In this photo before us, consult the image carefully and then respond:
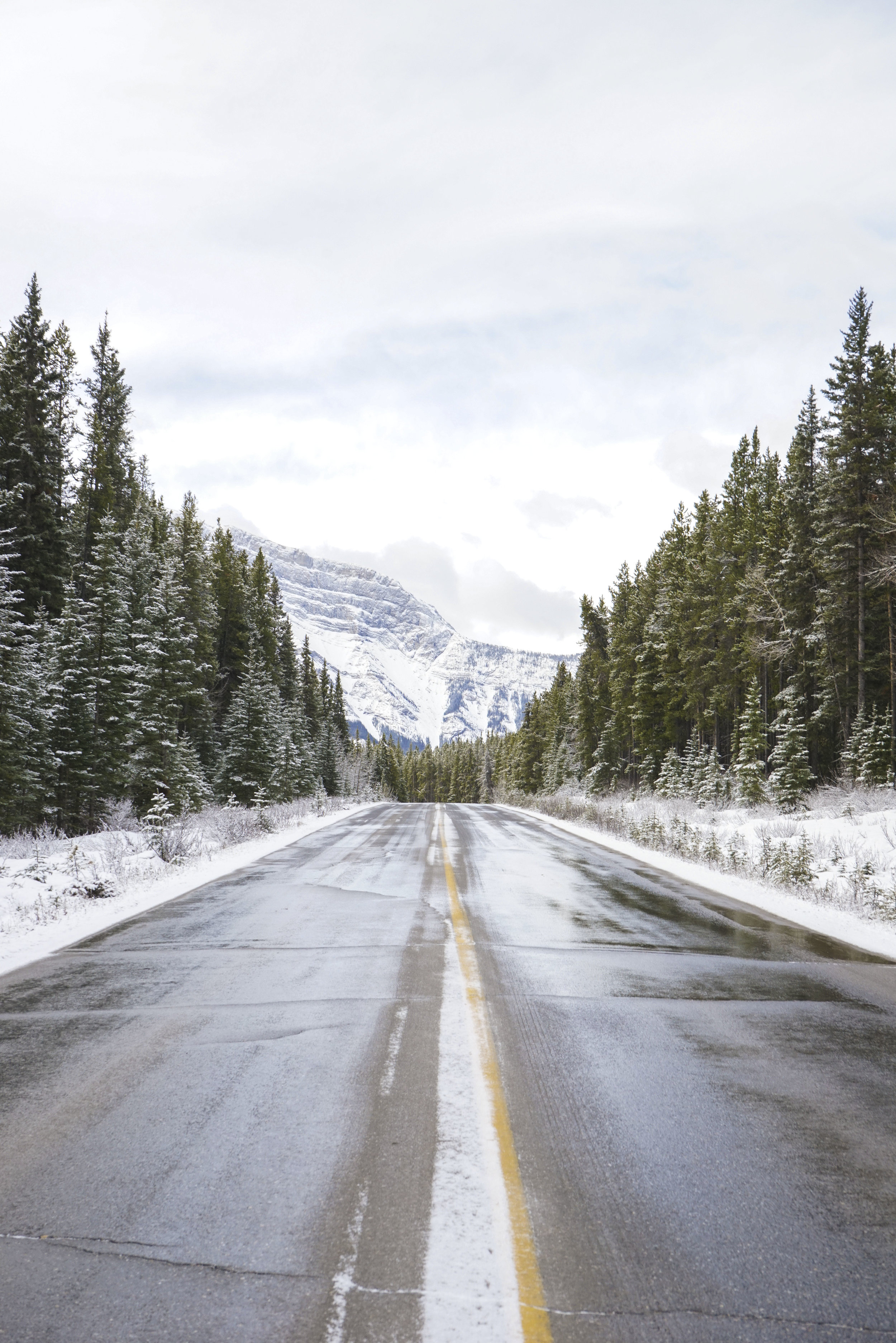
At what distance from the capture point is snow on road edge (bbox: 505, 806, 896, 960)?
8.55 m

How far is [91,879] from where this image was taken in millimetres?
11375

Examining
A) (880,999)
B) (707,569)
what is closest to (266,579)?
(707,569)

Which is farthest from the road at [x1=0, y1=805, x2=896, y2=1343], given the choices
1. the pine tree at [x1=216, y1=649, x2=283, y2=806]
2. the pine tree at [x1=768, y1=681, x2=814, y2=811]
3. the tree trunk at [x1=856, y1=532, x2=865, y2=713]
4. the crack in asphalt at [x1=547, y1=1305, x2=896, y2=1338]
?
the pine tree at [x1=216, y1=649, x2=283, y2=806]

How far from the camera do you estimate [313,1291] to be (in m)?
2.47

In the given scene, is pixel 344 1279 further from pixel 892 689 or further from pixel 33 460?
pixel 33 460

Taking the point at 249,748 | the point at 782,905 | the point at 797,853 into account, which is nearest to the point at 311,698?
the point at 249,748

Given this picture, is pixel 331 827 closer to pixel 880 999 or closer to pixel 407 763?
pixel 880 999

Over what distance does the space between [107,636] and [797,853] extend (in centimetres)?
2018

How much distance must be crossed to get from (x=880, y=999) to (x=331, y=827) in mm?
20433

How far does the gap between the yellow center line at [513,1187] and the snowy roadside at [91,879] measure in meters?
4.45

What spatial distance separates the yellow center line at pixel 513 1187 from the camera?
92.4 inches

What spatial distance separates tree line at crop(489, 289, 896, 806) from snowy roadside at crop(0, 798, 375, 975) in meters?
18.4

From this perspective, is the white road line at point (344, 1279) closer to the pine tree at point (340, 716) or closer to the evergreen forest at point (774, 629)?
the evergreen forest at point (774, 629)

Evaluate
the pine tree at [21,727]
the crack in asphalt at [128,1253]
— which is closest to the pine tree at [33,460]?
the pine tree at [21,727]
